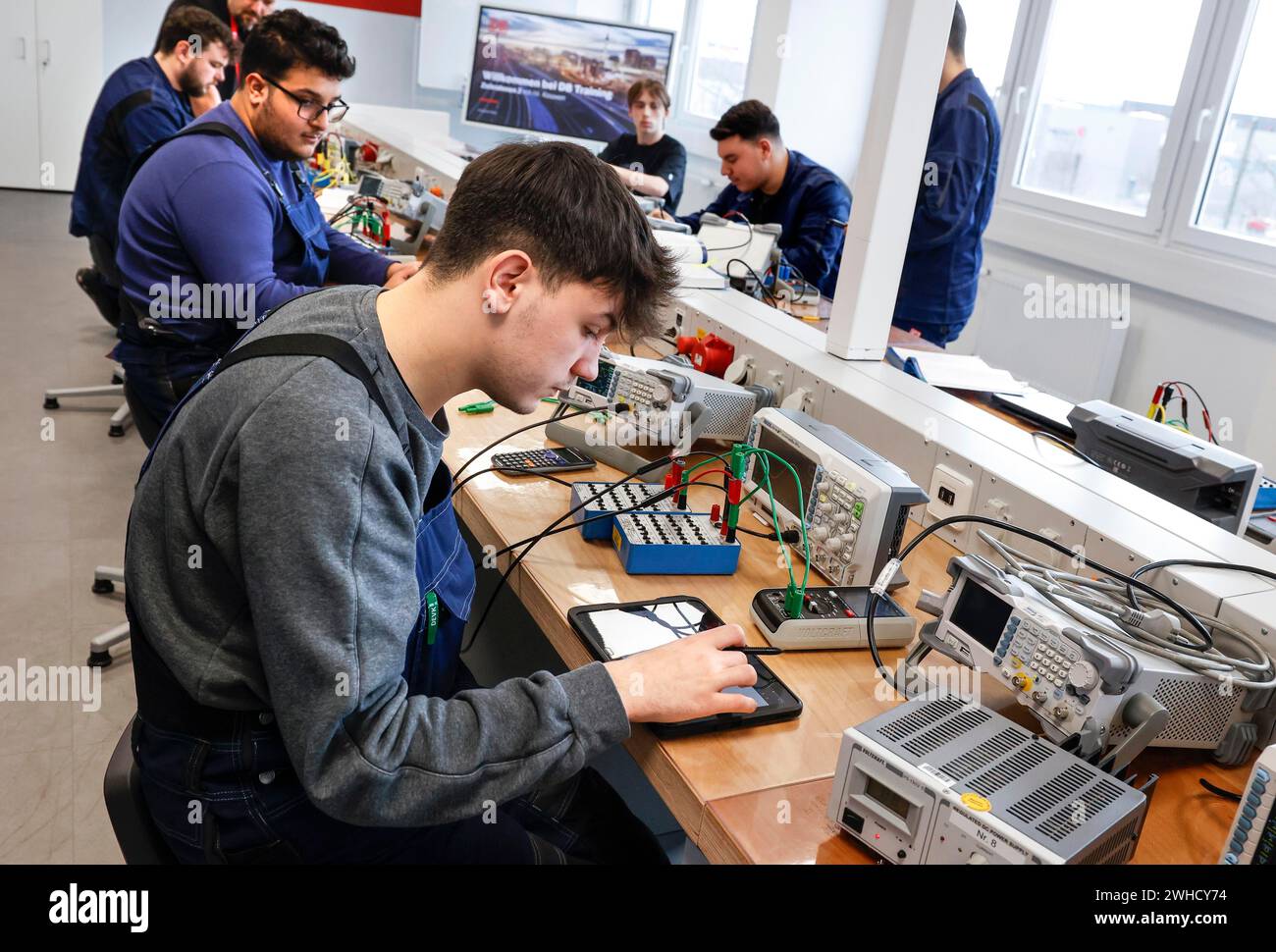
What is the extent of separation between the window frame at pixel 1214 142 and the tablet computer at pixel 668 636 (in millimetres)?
3318

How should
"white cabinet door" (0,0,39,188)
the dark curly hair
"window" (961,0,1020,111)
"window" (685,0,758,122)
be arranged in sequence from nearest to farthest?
the dark curly hair
"window" (961,0,1020,111)
"white cabinet door" (0,0,39,188)
"window" (685,0,758,122)

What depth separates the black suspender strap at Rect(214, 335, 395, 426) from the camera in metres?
1.01

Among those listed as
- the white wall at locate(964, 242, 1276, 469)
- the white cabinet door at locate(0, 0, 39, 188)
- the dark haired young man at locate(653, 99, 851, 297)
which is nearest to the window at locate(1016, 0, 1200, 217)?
the white wall at locate(964, 242, 1276, 469)

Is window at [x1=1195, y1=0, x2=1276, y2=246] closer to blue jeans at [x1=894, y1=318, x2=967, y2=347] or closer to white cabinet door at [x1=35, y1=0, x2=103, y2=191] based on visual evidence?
blue jeans at [x1=894, y1=318, x2=967, y2=347]

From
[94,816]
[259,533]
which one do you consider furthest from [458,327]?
[94,816]

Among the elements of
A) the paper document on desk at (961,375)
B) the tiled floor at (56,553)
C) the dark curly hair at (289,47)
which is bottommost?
the tiled floor at (56,553)

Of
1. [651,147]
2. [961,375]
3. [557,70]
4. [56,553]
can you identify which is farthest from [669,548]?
[557,70]

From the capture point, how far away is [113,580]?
274 cm

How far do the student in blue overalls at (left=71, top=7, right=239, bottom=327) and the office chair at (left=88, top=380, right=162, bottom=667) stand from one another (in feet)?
3.11

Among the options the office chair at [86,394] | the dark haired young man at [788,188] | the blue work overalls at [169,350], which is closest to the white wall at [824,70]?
the dark haired young man at [788,188]

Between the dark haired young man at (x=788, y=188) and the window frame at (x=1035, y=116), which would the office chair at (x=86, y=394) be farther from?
the window frame at (x=1035, y=116)

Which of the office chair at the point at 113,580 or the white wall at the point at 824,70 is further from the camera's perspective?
the white wall at the point at 824,70

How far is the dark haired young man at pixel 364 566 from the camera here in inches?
37.3
